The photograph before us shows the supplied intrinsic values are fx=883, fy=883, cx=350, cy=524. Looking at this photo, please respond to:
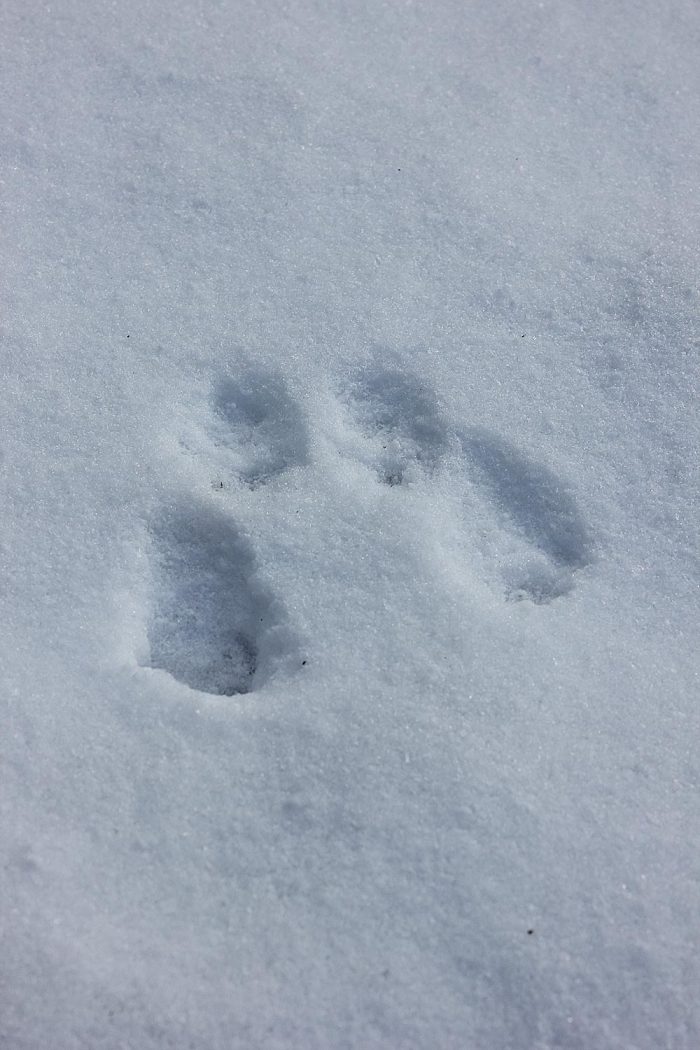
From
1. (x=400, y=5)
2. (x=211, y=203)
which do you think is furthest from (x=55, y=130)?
(x=400, y=5)

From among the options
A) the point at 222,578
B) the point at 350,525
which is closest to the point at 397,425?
the point at 350,525

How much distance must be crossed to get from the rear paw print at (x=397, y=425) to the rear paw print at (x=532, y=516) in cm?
6

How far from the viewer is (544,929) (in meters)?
1.12

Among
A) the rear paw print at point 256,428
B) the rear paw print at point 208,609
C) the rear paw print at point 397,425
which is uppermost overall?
the rear paw print at point 397,425

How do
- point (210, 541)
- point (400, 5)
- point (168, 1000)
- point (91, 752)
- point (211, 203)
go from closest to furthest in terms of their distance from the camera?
point (168, 1000) < point (91, 752) < point (210, 541) < point (211, 203) < point (400, 5)

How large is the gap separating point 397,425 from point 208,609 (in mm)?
429

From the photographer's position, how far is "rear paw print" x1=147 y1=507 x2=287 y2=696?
1.28 meters

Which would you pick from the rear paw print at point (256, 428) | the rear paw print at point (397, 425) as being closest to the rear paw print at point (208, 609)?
the rear paw print at point (256, 428)

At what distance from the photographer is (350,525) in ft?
4.43

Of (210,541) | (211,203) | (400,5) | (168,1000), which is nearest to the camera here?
(168,1000)

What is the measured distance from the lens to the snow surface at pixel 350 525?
3.62 ft

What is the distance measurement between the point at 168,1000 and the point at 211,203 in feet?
4.21

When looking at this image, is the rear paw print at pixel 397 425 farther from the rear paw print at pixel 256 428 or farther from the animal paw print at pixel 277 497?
the rear paw print at pixel 256 428

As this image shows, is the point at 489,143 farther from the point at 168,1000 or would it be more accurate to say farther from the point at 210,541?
the point at 168,1000
